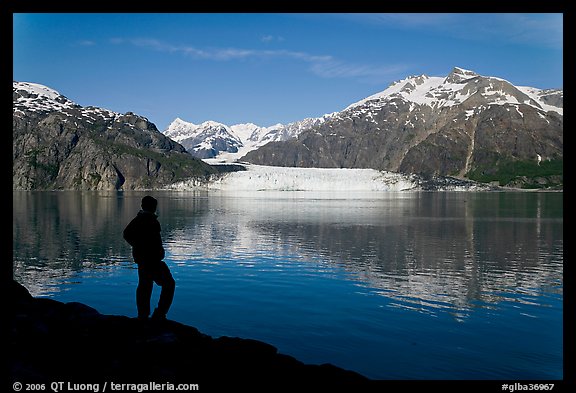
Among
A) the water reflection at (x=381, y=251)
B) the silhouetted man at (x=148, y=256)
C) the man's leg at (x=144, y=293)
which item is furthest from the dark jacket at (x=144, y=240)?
the water reflection at (x=381, y=251)

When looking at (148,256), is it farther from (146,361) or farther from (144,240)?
(146,361)

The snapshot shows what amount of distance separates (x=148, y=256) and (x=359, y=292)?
16.0m

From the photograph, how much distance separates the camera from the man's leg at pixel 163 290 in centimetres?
1355

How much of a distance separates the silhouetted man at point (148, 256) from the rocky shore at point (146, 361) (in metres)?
0.51

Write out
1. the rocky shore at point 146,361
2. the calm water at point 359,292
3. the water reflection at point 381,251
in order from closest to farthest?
1. the rocky shore at point 146,361
2. the calm water at point 359,292
3. the water reflection at point 381,251

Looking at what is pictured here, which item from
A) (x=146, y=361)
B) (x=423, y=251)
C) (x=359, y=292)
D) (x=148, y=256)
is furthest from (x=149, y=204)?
(x=423, y=251)

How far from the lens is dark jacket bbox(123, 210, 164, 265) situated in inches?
536

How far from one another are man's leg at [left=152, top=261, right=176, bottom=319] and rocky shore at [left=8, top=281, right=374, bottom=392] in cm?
36

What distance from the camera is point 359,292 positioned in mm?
27344

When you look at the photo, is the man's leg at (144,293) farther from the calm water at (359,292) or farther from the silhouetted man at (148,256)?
the calm water at (359,292)

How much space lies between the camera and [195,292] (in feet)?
88.1

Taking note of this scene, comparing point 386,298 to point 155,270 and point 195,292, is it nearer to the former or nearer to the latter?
point 195,292
